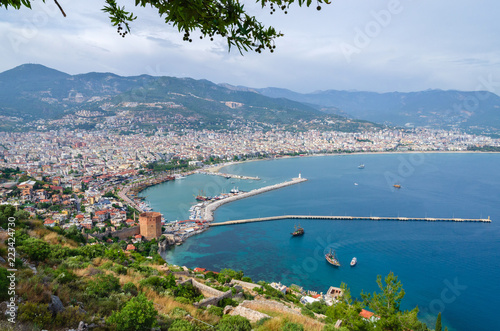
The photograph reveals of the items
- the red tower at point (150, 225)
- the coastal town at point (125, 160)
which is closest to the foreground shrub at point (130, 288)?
the coastal town at point (125, 160)

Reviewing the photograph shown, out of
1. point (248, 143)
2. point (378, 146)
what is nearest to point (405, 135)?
point (378, 146)

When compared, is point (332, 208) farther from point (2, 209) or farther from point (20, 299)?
point (20, 299)

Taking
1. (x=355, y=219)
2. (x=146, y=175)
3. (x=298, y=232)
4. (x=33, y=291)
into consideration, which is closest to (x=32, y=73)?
(x=146, y=175)

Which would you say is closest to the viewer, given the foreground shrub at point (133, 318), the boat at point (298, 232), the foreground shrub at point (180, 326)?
the foreground shrub at point (133, 318)

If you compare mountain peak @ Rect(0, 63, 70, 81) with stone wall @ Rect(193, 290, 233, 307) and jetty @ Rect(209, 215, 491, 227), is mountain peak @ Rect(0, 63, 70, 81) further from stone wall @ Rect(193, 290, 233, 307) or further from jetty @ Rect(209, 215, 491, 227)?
stone wall @ Rect(193, 290, 233, 307)

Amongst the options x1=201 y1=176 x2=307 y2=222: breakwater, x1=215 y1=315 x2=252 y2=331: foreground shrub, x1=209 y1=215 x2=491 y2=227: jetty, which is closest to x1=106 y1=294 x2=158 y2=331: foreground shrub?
x1=215 y1=315 x2=252 y2=331: foreground shrub

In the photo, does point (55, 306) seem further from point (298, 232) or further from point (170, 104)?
point (170, 104)

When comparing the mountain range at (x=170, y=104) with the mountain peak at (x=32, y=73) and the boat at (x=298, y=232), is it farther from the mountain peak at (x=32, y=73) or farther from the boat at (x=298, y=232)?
the boat at (x=298, y=232)

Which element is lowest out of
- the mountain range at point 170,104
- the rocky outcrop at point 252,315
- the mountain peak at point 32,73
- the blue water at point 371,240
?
the blue water at point 371,240
